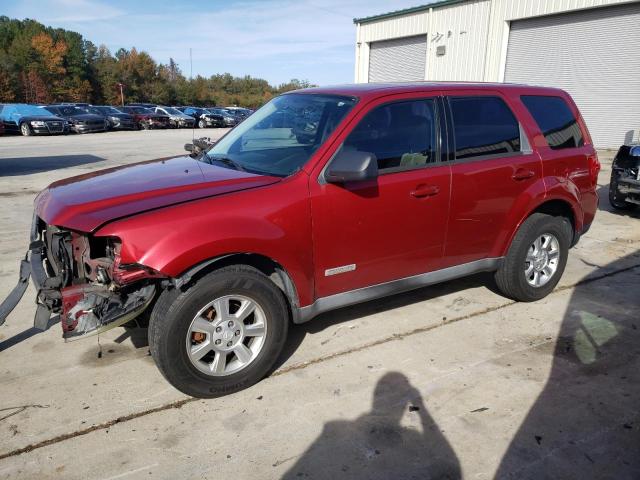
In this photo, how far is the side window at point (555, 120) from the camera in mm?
4488

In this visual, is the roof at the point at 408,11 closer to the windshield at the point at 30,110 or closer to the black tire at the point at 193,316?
the windshield at the point at 30,110

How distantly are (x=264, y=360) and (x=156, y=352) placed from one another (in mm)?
693

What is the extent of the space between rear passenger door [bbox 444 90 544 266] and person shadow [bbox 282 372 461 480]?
1.50 meters

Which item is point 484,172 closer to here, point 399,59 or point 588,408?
point 588,408

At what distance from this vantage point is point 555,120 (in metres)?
4.63

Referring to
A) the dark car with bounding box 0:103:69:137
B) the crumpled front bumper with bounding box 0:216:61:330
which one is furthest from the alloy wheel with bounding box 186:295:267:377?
the dark car with bounding box 0:103:69:137

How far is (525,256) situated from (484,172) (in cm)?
96

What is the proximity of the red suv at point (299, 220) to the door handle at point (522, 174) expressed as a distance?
0.04 feet

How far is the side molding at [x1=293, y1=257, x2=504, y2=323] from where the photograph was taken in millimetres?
3511

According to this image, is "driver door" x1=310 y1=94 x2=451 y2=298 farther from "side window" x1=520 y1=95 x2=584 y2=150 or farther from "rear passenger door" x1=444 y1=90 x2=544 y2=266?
"side window" x1=520 y1=95 x2=584 y2=150

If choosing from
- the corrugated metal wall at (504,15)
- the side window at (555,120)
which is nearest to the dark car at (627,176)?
the side window at (555,120)

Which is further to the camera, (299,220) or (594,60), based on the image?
(594,60)

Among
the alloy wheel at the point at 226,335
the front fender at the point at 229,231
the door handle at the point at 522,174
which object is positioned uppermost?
the door handle at the point at 522,174

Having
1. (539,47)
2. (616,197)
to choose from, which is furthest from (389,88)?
(539,47)
